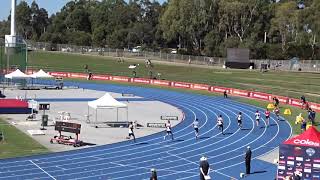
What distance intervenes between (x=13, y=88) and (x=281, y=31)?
204 feet

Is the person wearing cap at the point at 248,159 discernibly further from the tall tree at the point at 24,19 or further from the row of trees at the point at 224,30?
the tall tree at the point at 24,19

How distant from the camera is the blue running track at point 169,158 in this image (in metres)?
24.6

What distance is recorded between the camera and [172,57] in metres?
111

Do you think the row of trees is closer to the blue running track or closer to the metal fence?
the metal fence

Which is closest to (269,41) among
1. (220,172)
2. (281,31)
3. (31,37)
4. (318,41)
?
(281,31)

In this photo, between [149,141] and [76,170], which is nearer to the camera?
[76,170]

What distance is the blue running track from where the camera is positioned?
2458 cm

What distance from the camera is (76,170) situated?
24875 millimetres

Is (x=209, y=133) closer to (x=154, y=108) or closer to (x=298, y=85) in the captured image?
(x=154, y=108)

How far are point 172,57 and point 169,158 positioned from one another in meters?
83.7

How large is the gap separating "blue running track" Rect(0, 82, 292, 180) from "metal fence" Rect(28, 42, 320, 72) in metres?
58.5

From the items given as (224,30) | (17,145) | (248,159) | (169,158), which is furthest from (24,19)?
(248,159)

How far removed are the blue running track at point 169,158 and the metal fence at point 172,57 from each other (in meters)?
58.5

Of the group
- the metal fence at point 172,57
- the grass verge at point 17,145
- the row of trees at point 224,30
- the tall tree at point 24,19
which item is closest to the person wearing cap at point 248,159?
the grass verge at point 17,145
